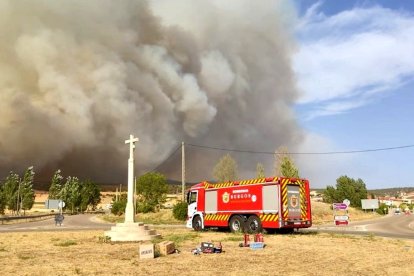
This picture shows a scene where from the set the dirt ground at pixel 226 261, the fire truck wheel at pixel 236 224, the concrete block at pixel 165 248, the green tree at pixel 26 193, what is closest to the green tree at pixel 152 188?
the green tree at pixel 26 193

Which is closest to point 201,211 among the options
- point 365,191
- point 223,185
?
point 223,185

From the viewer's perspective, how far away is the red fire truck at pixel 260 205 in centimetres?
2292

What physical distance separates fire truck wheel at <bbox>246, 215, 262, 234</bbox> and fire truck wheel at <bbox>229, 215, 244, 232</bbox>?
0.46 meters

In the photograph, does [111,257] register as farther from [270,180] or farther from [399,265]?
[270,180]

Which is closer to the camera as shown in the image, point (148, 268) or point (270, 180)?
point (148, 268)

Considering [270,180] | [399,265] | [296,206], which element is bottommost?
[399,265]

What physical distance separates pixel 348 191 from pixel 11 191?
256 feet

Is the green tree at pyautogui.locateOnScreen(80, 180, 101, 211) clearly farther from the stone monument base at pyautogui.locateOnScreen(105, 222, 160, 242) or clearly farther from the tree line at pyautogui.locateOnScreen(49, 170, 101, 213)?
the stone monument base at pyautogui.locateOnScreen(105, 222, 160, 242)

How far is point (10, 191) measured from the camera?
8762 centimetres

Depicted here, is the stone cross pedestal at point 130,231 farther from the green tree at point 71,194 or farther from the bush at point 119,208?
the green tree at point 71,194

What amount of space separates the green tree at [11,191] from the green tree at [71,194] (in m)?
12.2

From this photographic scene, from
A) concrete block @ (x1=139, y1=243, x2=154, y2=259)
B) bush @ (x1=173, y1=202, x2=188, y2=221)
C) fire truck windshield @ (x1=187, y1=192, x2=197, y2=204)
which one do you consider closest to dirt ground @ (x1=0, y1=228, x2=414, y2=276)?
concrete block @ (x1=139, y1=243, x2=154, y2=259)

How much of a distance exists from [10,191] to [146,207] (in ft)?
130

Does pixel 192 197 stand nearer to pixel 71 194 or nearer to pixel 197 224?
pixel 197 224
